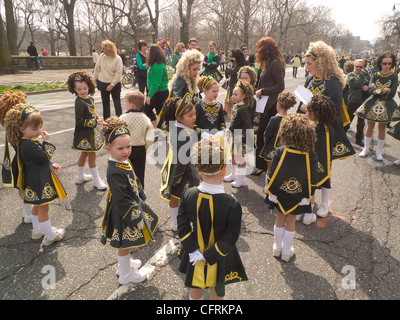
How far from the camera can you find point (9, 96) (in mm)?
3408

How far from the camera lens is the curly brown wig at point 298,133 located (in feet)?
9.50

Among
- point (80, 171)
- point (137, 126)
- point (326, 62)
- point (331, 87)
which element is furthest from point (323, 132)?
point (80, 171)

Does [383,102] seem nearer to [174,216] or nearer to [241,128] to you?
[241,128]

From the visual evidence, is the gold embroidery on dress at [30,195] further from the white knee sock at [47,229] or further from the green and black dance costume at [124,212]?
the green and black dance costume at [124,212]

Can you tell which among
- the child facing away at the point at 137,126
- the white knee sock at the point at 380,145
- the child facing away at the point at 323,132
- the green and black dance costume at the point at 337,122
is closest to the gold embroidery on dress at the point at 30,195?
the child facing away at the point at 137,126

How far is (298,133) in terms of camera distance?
9.50 feet

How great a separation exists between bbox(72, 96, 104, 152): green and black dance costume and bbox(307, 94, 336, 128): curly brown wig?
305 cm

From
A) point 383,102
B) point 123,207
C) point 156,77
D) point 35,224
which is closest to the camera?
point 123,207

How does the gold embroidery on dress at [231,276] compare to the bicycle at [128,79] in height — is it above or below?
below

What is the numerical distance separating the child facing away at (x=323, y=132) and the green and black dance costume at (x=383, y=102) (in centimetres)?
320

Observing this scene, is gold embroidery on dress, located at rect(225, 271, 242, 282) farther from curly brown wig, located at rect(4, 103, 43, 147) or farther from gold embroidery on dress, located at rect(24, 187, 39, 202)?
curly brown wig, located at rect(4, 103, 43, 147)

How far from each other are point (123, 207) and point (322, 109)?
2.46 metres
